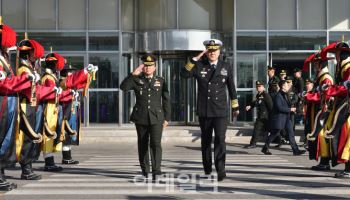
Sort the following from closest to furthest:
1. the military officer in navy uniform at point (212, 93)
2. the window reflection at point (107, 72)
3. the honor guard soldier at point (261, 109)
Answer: the military officer in navy uniform at point (212, 93)
the honor guard soldier at point (261, 109)
the window reflection at point (107, 72)

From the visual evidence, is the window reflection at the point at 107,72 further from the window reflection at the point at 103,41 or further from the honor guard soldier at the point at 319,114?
the honor guard soldier at the point at 319,114

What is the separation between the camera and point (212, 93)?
1017 centimetres

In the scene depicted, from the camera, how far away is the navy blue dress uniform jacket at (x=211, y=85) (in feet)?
33.2

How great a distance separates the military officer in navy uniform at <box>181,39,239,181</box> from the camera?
398 inches

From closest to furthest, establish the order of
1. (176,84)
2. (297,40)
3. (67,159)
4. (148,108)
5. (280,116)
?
(148,108) < (67,159) < (280,116) < (297,40) < (176,84)

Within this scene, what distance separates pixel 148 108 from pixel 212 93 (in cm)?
101

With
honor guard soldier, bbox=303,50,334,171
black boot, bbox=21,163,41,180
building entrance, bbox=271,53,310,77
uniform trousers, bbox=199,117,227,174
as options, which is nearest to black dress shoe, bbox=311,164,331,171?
honor guard soldier, bbox=303,50,334,171

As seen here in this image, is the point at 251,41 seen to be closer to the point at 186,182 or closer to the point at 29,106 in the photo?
the point at 186,182

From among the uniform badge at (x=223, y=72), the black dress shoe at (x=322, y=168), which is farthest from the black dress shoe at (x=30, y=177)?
the black dress shoe at (x=322, y=168)

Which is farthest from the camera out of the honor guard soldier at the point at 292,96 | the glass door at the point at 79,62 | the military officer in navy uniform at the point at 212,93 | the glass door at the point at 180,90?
the glass door at the point at 180,90

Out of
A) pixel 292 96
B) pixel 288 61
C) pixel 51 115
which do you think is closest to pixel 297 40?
pixel 288 61

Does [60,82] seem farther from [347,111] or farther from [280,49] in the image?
[280,49]

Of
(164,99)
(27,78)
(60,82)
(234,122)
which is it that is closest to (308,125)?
(164,99)

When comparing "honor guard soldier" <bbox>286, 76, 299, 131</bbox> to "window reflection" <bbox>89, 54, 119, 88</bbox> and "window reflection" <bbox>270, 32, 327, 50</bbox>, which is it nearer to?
"window reflection" <bbox>270, 32, 327, 50</bbox>
